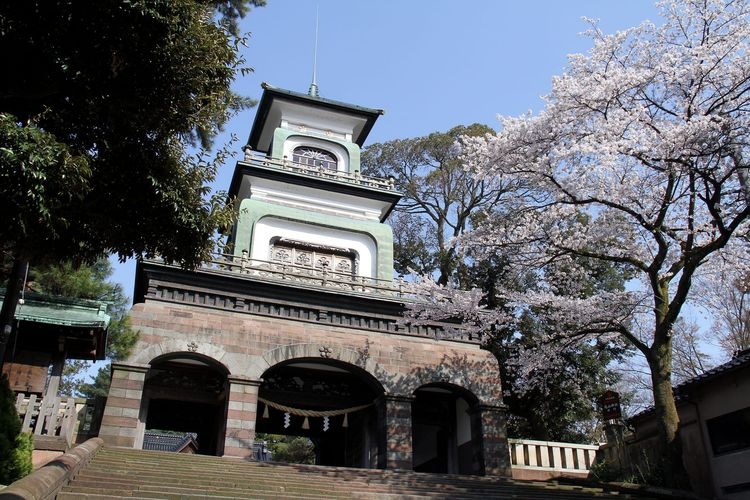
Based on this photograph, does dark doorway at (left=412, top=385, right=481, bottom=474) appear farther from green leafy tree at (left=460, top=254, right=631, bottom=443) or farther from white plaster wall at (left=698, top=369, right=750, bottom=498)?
white plaster wall at (left=698, top=369, right=750, bottom=498)

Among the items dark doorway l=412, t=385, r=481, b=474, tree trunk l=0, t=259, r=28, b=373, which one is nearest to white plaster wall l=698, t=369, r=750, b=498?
dark doorway l=412, t=385, r=481, b=474

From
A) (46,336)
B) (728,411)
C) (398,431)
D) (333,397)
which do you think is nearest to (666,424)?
(728,411)

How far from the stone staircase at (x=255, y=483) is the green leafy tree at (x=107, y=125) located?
3041 millimetres

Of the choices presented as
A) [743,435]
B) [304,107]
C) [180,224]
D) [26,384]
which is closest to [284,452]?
[304,107]

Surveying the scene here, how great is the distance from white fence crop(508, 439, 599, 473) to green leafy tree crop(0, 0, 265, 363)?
1252 centimetres

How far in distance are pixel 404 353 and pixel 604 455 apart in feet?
21.5

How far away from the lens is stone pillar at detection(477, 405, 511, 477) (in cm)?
1738

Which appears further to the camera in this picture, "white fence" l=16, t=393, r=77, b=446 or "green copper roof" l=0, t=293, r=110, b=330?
"green copper roof" l=0, t=293, r=110, b=330

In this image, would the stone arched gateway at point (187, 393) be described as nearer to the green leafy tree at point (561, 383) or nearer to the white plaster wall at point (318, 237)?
the white plaster wall at point (318, 237)

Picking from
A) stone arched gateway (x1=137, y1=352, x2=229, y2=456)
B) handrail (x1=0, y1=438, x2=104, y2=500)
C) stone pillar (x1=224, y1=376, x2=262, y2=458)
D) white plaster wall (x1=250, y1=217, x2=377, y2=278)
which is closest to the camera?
handrail (x1=0, y1=438, x2=104, y2=500)

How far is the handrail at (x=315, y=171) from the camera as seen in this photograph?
2280 centimetres

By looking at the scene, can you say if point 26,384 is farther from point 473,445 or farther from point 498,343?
point 498,343

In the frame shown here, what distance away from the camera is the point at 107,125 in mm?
8492

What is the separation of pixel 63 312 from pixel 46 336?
888 millimetres
